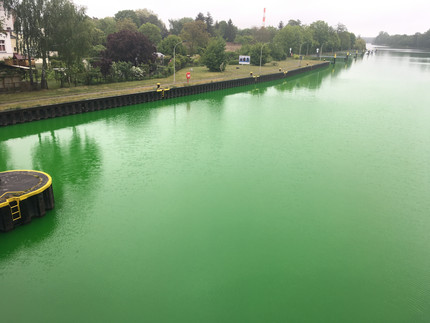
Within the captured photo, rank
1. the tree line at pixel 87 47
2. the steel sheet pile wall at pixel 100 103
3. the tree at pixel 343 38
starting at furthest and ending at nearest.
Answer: the tree at pixel 343 38
the tree line at pixel 87 47
the steel sheet pile wall at pixel 100 103

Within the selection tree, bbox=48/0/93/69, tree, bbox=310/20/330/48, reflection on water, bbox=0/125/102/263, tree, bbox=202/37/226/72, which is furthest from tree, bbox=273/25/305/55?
reflection on water, bbox=0/125/102/263

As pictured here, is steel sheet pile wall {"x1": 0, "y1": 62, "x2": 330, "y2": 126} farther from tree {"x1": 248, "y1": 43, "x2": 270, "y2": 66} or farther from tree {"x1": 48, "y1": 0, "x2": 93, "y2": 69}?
tree {"x1": 248, "y1": 43, "x2": 270, "y2": 66}

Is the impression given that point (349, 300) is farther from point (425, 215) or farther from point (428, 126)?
point (428, 126)

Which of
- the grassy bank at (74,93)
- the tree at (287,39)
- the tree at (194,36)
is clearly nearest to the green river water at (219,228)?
the grassy bank at (74,93)

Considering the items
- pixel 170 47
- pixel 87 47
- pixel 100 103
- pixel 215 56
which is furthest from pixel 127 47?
pixel 170 47

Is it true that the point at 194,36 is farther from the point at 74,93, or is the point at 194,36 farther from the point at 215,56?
the point at 74,93

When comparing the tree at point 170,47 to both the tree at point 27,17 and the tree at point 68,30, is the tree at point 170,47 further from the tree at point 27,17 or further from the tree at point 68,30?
the tree at point 27,17

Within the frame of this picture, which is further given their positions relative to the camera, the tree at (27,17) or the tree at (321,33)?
the tree at (321,33)
